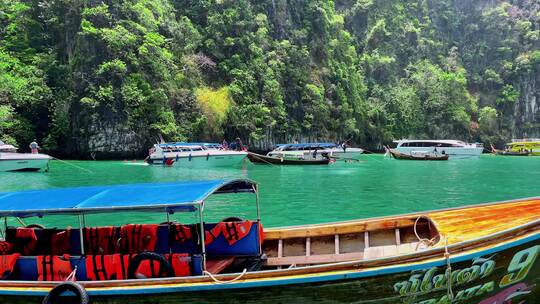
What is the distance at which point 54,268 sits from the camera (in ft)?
20.0

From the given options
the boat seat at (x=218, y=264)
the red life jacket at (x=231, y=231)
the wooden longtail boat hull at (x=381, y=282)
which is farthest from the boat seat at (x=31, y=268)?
the red life jacket at (x=231, y=231)

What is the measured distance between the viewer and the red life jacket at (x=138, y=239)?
703 centimetres

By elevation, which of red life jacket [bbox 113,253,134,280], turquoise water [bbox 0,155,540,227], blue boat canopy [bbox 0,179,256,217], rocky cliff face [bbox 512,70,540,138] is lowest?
turquoise water [bbox 0,155,540,227]

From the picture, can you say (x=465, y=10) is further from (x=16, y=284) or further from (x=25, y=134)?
(x=16, y=284)

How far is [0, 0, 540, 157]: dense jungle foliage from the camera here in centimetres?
4338

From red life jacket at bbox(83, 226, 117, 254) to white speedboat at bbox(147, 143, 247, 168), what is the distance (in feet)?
93.6

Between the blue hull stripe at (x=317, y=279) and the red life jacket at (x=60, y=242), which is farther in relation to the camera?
the red life jacket at (x=60, y=242)

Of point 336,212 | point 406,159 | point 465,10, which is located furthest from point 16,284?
point 465,10

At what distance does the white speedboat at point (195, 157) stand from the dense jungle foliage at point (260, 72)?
7169 mm

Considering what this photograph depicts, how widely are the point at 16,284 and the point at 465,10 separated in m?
103

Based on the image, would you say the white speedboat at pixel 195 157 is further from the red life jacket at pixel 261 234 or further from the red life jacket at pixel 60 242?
the red life jacket at pixel 261 234

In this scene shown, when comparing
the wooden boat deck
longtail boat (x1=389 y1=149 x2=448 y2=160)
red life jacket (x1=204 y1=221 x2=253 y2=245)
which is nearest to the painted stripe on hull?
red life jacket (x1=204 y1=221 x2=253 y2=245)

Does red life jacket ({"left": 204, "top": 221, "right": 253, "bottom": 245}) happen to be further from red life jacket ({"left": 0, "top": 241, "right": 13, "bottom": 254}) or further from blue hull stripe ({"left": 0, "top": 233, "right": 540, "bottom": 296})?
red life jacket ({"left": 0, "top": 241, "right": 13, "bottom": 254})

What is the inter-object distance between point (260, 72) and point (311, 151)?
592 inches
